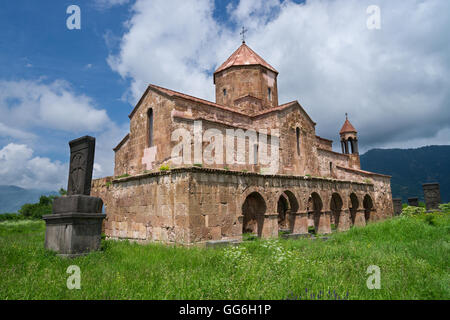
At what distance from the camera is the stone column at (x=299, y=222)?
11.4 m

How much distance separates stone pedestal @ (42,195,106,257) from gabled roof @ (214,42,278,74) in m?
12.7

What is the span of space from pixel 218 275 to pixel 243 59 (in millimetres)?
14694

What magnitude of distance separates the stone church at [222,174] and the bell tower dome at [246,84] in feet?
0.19

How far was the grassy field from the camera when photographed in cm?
329

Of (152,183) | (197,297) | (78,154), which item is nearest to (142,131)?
(152,183)

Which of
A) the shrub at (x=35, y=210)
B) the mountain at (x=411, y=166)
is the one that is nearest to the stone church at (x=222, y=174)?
the shrub at (x=35, y=210)

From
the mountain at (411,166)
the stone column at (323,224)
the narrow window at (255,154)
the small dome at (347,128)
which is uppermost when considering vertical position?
the mountain at (411,166)

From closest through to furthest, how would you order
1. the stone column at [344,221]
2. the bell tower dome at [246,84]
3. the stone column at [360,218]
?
the stone column at [344,221] → the stone column at [360,218] → the bell tower dome at [246,84]

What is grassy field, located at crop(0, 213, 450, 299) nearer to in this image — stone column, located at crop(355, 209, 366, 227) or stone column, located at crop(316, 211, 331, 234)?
stone column, located at crop(316, 211, 331, 234)

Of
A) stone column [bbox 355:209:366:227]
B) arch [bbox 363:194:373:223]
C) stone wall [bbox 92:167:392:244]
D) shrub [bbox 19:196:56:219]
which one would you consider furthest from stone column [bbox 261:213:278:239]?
shrub [bbox 19:196:56:219]

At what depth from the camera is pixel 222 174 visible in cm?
866
